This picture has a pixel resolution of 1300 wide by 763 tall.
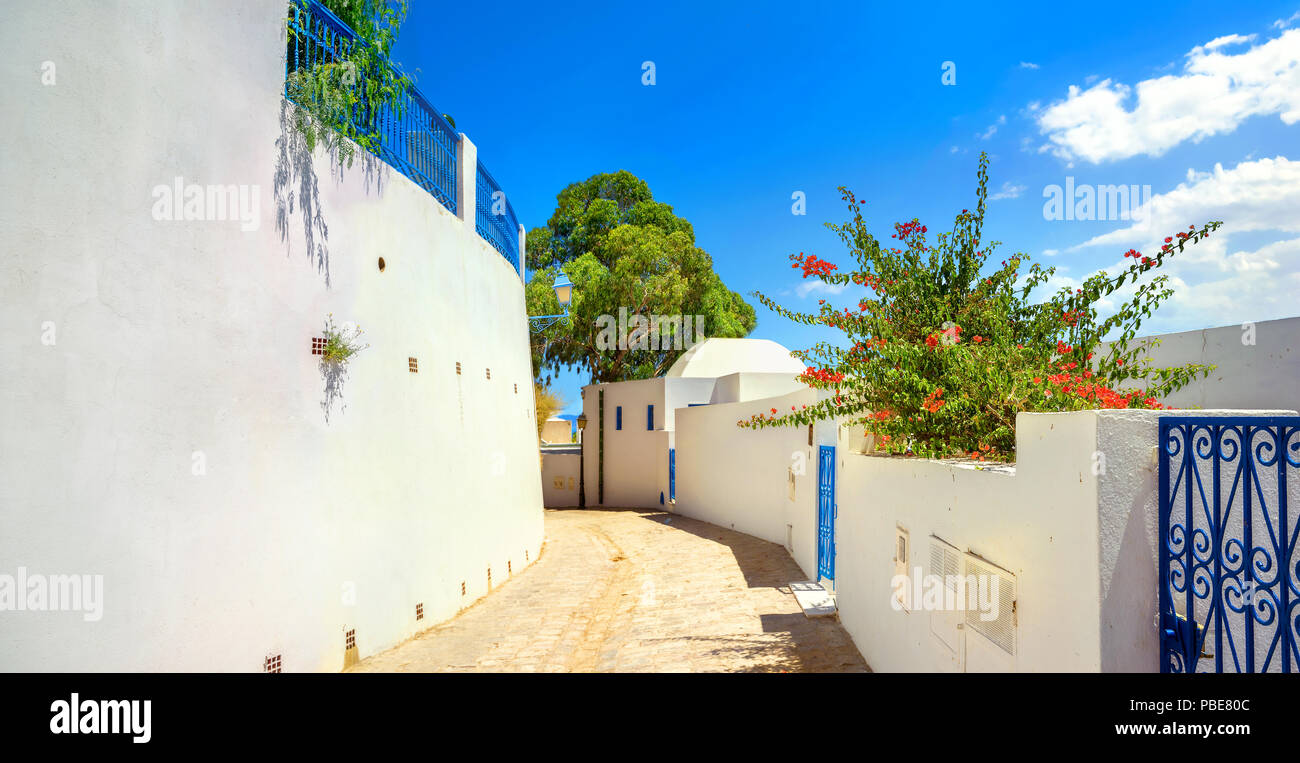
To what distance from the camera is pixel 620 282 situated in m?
25.7

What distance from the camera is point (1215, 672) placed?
2.46 m

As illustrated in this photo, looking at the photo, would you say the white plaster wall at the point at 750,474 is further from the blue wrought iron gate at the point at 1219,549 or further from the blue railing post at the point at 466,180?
the blue wrought iron gate at the point at 1219,549

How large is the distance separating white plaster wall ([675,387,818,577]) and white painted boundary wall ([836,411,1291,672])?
703 centimetres

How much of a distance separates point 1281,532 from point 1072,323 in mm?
3659

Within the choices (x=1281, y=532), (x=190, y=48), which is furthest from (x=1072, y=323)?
(x=190, y=48)

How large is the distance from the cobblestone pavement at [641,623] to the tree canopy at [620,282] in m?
13.4

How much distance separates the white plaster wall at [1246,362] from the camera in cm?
741

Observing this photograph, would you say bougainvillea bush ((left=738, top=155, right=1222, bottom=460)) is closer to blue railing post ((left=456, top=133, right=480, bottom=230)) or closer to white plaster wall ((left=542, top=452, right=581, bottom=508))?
blue railing post ((left=456, top=133, right=480, bottom=230))

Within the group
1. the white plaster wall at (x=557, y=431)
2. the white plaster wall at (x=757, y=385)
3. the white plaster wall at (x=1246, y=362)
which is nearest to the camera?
the white plaster wall at (x=1246, y=362)

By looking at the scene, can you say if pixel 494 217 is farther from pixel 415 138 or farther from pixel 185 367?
pixel 185 367

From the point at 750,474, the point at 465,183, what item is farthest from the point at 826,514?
the point at 465,183

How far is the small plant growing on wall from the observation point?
6473mm

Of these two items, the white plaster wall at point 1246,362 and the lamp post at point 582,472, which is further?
the lamp post at point 582,472

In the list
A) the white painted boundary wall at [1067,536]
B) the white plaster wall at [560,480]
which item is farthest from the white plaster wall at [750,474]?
the white painted boundary wall at [1067,536]
